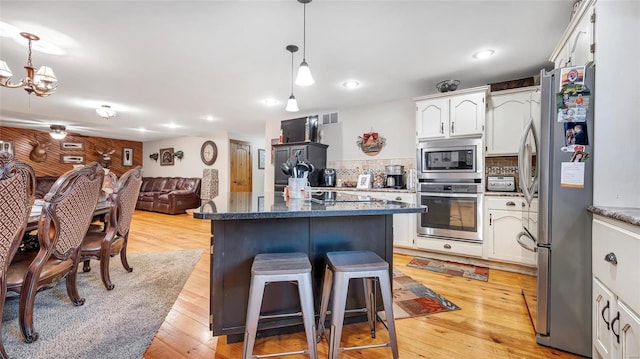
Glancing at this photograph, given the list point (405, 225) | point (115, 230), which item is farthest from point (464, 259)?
point (115, 230)

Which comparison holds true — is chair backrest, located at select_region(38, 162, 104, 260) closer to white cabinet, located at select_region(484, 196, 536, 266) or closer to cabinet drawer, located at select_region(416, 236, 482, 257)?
cabinet drawer, located at select_region(416, 236, 482, 257)

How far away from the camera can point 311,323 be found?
4.33 feet

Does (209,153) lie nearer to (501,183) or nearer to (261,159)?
(261,159)

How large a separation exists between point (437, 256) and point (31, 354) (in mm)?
3580

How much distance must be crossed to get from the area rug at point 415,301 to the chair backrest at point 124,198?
237 cm

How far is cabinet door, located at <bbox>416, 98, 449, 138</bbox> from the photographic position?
326 cm

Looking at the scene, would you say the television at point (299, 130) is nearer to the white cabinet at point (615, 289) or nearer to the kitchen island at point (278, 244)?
the kitchen island at point (278, 244)

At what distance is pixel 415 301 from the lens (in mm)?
2197

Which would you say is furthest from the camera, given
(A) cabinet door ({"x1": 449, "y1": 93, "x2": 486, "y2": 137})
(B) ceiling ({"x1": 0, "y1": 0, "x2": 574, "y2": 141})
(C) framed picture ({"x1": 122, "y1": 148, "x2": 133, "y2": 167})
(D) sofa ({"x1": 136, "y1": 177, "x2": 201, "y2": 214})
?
(C) framed picture ({"x1": 122, "y1": 148, "x2": 133, "y2": 167})

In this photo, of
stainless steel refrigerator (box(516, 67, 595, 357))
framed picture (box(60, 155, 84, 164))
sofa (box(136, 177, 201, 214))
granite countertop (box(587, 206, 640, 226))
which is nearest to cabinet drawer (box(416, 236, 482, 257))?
stainless steel refrigerator (box(516, 67, 595, 357))

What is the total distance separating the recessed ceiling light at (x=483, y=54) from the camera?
258cm

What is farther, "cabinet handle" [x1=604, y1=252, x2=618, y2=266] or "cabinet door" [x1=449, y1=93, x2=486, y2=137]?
"cabinet door" [x1=449, y1=93, x2=486, y2=137]

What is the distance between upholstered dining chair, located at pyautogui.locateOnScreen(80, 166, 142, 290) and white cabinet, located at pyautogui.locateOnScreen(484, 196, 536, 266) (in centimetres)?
361

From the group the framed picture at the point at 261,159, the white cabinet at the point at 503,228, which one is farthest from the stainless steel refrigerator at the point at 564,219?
the framed picture at the point at 261,159
